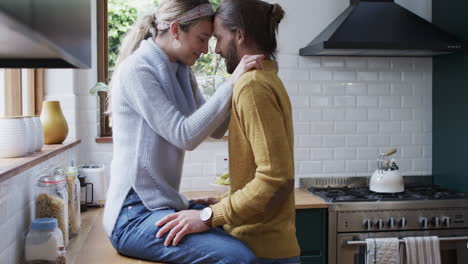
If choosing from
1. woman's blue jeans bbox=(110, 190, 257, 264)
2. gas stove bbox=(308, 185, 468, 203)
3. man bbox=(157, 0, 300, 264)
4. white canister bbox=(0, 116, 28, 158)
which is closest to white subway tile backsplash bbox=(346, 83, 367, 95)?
gas stove bbox=(308, 185, 468, 203)

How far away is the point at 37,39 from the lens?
1.14ft

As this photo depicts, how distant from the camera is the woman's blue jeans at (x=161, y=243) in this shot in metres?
1.55

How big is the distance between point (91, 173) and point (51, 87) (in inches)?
26.8

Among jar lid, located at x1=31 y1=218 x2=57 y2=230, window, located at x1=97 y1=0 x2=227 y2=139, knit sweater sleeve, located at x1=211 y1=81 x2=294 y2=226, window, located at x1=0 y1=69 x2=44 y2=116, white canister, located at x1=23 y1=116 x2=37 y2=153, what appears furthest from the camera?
window, located at x1=97 y1=0 x2=227 y2=139

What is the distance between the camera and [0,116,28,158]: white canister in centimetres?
185

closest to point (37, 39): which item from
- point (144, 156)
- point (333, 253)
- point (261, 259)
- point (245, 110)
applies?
point (245, 110)

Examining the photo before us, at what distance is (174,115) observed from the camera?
5.32 feet

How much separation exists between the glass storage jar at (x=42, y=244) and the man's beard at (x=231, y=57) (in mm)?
845

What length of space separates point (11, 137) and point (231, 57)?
88cm

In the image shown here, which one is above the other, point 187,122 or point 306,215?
point 187,122

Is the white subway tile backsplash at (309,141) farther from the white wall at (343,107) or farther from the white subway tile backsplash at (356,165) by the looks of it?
the white subway tile backsplash at (356,165)

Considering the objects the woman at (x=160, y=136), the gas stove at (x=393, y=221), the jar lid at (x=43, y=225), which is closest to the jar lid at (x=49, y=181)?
the jar lid at (x=43, y=225)

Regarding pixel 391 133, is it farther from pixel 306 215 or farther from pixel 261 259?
pixel 261 259

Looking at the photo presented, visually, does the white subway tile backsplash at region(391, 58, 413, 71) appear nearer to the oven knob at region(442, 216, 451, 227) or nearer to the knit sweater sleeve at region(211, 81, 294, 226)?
the oven knob at region(442, 216, 451, 227)
